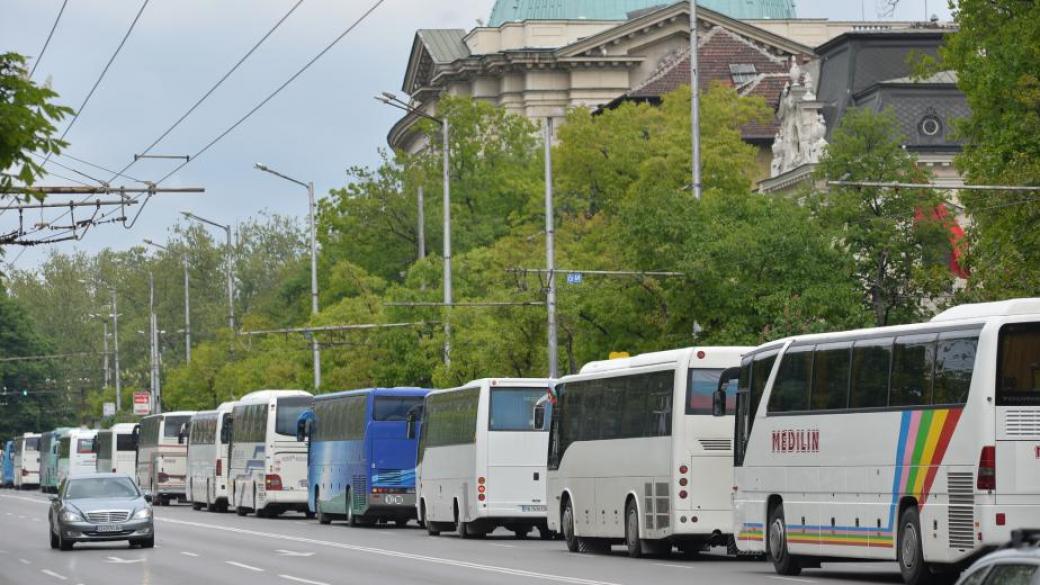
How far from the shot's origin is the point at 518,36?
107062 mm

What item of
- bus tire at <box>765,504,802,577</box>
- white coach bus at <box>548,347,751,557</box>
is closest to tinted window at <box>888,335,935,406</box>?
bus tire at <box>765,504,802,577</box>

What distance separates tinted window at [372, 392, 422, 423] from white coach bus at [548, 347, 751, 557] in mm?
12454

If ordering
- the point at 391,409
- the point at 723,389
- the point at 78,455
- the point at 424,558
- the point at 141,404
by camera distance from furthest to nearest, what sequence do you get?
the point at 141,404 < the point at 78,455 < the point at 391,409 < the point at 424,558 < the point at 723,389

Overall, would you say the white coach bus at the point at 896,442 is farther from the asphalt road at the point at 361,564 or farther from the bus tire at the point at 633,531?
the bus tire at the point at 633,531

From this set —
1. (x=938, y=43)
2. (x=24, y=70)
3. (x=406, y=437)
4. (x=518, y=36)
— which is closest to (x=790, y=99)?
(x=938, y=43)

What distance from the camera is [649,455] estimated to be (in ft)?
100

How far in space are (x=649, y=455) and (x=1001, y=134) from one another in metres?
13.1

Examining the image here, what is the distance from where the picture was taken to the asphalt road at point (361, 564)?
2561 centimetres

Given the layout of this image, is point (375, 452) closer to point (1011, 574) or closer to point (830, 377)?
point (830, 377)

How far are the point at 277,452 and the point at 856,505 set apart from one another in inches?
1277

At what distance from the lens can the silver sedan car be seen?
118 ft

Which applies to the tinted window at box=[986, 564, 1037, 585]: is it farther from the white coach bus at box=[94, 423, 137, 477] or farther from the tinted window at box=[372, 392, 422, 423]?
the white coach bus at box=[94, 423, 137, 477]

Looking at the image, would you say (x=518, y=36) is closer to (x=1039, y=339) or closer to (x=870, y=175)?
(x=870, y=175)

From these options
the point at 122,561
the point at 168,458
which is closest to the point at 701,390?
the point at 122,561
